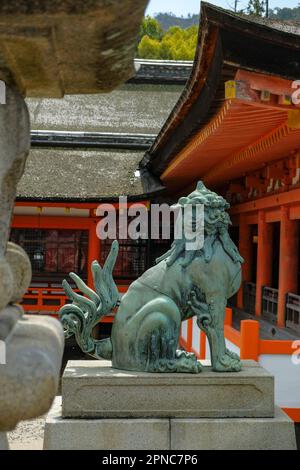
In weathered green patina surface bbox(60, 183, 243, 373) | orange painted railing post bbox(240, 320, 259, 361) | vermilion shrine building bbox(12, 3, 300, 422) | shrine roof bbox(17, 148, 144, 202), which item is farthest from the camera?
shrine roof bbox(17, 148, 144, 202)

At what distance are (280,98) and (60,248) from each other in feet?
34.8

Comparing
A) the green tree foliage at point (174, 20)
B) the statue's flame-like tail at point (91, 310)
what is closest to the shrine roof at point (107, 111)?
the statue's flame-like tail at point (91, 310)

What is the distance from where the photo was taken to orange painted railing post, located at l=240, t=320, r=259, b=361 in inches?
260

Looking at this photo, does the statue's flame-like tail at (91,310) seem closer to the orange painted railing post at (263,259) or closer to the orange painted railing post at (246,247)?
the orange painted railing post at (263,259)

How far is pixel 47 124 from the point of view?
1642 centimetres

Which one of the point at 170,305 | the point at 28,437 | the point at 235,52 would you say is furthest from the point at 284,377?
the point at 235,52

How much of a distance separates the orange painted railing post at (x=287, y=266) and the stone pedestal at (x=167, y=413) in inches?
219

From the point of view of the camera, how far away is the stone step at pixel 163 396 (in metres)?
4.64

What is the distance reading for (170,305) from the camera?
491 centimetres

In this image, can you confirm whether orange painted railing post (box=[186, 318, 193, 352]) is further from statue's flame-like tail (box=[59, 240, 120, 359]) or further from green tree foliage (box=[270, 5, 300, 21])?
green tree foliage (box=[270, 5, 300, 21])

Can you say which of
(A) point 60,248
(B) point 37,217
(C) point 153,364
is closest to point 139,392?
(C) point 153,364

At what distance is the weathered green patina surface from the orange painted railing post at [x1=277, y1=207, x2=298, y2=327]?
524 centimetres

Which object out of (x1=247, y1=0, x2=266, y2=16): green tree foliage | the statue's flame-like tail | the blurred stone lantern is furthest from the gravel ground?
(x1=247, y1=0, x2=266, y2=16): green tree foliage

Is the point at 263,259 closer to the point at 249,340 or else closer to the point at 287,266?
the point at 287,266
